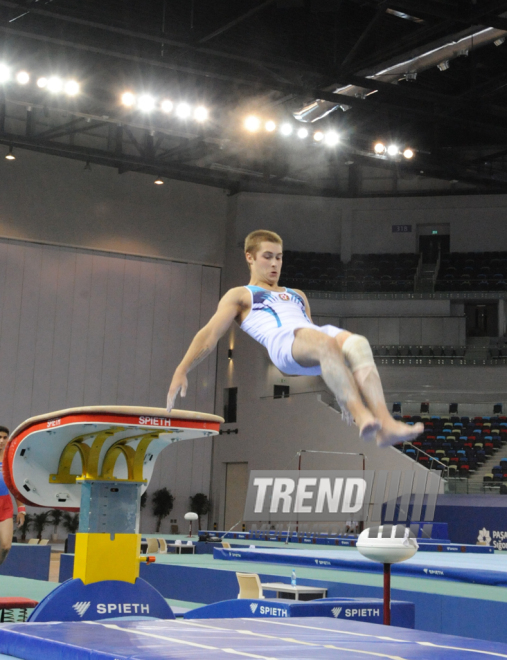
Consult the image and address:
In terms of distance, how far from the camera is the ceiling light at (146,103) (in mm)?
16906

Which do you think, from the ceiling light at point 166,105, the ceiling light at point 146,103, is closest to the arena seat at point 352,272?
the ceiling light at point 166,105

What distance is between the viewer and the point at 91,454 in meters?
4.46

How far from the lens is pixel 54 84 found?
16.4 meters

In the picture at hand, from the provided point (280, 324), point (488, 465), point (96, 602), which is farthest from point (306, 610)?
point (488, 465)

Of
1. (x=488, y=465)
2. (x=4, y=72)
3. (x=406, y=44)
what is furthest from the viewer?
(x=488, y=465)

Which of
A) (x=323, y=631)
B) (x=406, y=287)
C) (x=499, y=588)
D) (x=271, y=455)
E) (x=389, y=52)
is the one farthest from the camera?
(x=406, y=287)

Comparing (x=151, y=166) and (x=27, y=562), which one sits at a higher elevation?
(x=151, y=166)

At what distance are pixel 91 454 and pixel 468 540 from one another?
1330 centimetres

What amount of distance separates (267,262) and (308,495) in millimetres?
17771

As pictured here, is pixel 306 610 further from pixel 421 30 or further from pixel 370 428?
pixel 421 30

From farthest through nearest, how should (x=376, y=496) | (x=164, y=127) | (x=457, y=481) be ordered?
(x=164, y=127), (x=376, y=496), (x=457, y=481)

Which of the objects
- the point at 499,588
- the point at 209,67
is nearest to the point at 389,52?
the point at 209,67

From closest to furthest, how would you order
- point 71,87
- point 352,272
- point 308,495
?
point 71,87, point 308,495, point 352,272

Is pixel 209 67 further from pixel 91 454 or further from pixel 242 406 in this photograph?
pixel 91 454
